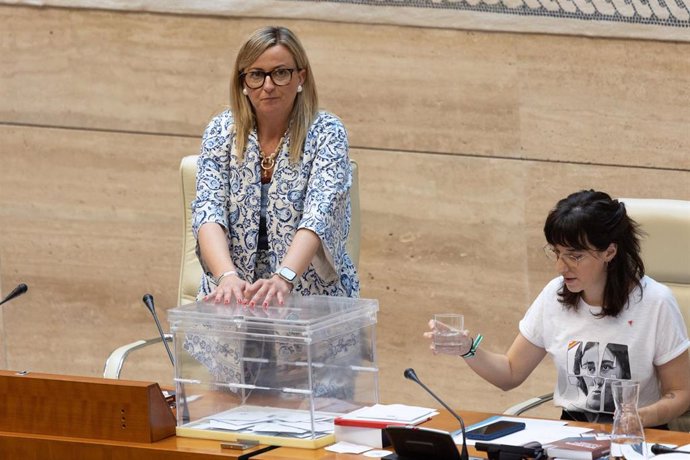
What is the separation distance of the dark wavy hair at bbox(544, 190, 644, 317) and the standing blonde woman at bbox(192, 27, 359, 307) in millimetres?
623

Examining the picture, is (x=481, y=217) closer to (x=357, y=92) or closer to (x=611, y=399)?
(x=357, y=92)

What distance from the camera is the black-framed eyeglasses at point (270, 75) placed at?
3408 millimetres

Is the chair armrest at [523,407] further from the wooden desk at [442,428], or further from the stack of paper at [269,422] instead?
the stack of paper at [269,422]

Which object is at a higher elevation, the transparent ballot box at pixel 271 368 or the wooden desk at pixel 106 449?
the transparent ballot box at pixel 271 368

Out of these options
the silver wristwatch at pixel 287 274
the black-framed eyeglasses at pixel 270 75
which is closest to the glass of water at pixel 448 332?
the silver wristwatch at pixel 287 274

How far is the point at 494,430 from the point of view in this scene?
289cm

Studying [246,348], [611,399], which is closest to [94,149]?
[246,348]

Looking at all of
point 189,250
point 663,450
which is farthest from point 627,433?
point 189,250

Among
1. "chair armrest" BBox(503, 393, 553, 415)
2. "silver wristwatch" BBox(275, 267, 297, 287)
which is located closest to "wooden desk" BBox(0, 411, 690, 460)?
"chair armrest" BBox(503, 393, 553, 415)

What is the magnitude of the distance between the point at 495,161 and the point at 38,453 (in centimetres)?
240

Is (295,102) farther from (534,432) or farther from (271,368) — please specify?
(534,432)

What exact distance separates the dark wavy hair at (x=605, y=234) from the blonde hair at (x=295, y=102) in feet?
2.39

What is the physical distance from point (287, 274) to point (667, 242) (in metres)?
1.03

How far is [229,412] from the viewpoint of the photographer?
307 cm
